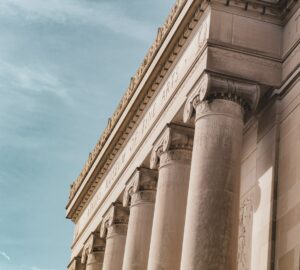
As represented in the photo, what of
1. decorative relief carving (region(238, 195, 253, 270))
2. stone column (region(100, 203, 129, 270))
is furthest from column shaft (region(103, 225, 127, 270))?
decorative relief carving (region(238, 195, 253, 270))

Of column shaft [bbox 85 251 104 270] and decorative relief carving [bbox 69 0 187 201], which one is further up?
decorative relief carving [bbox 69 0 187 201]

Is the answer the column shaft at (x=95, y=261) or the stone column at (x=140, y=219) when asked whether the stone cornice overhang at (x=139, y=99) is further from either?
the column shaft at (x=95, y=261)

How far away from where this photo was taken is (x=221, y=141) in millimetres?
38906

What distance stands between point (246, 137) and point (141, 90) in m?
11.7

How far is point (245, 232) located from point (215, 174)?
536 centimetres

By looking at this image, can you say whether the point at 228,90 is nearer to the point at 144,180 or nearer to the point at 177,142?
the point at 177,142

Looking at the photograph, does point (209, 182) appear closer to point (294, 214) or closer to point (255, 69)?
point (294, 214)

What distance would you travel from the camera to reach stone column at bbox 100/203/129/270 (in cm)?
6000

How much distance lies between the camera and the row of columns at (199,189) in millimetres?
36562

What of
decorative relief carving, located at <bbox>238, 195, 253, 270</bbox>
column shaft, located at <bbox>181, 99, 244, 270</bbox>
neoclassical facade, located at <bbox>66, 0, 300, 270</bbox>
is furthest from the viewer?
decorative relief carving, located at <bbox>238, 195, 253, 270</bbox>

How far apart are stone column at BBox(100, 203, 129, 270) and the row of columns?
738 centimetres

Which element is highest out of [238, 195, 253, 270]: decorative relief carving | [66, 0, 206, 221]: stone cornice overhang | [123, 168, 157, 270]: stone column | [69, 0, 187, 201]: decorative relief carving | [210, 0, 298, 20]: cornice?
[69, 0, 187, 201]: decorative relief carving

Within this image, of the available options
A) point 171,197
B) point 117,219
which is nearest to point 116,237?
point 117,219

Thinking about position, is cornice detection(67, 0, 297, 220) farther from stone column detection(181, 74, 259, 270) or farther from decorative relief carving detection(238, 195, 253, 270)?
decorative relief carving detection(238, 195, 253, 270)
